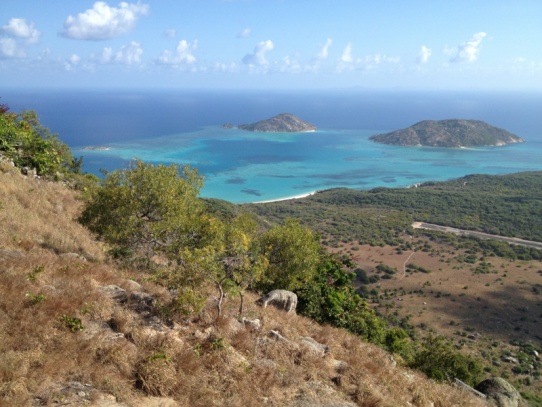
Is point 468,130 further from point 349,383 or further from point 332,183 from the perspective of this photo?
point 349,383

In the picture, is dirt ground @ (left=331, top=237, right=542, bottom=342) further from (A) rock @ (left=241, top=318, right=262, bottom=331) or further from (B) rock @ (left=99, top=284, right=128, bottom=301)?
(B) rock @ (left=99, top=284, right=128, bottom=301)

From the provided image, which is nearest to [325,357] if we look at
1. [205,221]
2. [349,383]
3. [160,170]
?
[349,383]

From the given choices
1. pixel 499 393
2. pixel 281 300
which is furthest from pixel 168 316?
pixel 499 393

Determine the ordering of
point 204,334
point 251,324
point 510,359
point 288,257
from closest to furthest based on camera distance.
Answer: point 204,334, point 251,324, point 288,257, point 510,359

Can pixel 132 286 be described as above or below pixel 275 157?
above

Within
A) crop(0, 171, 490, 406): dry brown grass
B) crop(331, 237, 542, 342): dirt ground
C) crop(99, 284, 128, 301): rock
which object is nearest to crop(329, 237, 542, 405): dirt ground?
crop(331, 237, 542, 342): dirt ground

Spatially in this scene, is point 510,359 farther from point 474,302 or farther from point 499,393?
point 499,393
